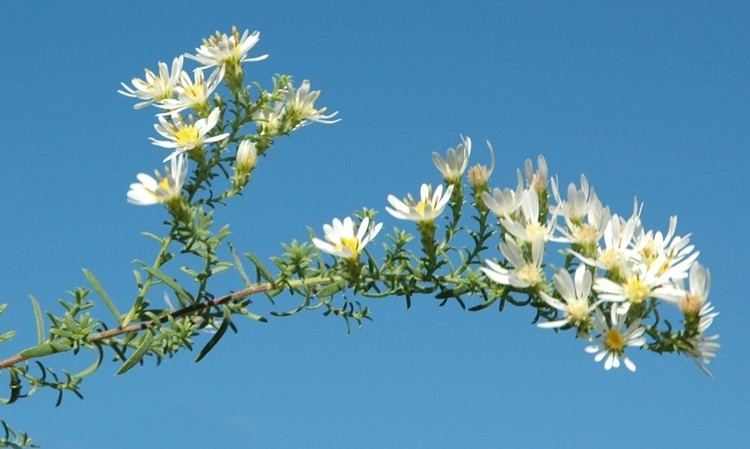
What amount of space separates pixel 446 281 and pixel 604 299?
63cm

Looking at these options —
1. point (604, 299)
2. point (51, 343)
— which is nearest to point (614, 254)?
point (604, 299)

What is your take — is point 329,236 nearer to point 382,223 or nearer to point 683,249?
point 382,223

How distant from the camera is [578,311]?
134 inches

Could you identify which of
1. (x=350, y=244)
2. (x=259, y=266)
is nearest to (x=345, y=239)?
(x=350, y=244)

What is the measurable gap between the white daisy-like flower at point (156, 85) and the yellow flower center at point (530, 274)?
1.58 m

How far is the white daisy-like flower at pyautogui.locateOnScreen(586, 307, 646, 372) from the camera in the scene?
3.36 meters

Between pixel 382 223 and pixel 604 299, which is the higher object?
pixel 382 223

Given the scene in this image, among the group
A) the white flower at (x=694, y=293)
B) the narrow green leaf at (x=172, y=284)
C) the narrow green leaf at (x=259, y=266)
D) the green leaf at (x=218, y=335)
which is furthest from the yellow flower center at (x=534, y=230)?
the narrow green leaf at (x=172, y=284)

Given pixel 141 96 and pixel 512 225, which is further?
pixel 141 96

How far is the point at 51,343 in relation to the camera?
4.09 metres

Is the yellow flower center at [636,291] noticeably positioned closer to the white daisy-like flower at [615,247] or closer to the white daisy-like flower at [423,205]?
the white daisy-like flower at [615,247]

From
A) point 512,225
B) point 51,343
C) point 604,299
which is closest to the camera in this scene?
point 604,299

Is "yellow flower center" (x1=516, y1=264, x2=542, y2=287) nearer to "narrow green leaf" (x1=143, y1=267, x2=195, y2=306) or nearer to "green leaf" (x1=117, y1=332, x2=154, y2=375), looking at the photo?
"narrow green leaf" (x1=143, y1=267, x2=195, y2=306)

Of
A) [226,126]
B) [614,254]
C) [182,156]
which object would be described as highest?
[226,126]
